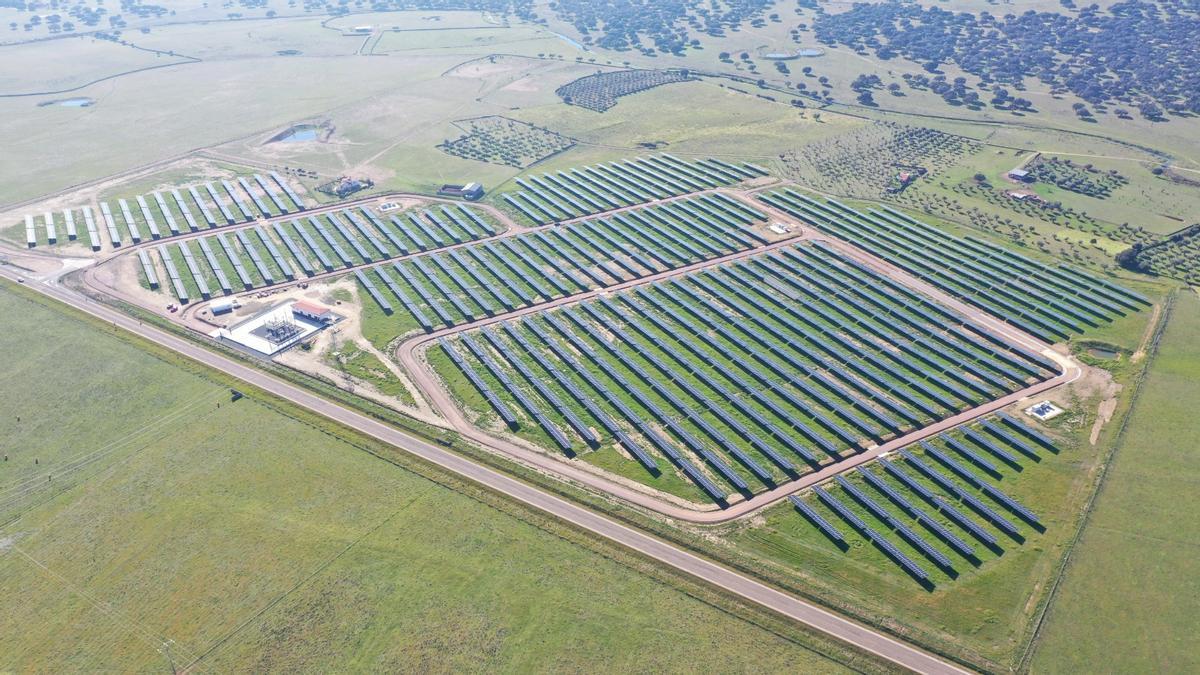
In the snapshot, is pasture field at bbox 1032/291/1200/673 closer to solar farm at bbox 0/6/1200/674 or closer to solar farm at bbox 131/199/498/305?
solar farm at bbox 0/6/1200/674

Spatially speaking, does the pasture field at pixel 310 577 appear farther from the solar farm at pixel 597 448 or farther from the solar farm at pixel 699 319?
the solar farm at pixel 699 319

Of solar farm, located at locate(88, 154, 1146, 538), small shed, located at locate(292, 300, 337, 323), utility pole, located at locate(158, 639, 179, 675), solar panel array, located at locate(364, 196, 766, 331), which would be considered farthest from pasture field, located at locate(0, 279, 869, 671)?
solar panel array, located at locate(364, 196, 766, 331)

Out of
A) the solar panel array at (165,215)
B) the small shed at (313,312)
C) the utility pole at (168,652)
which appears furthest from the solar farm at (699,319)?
the utility pole at (168,652)

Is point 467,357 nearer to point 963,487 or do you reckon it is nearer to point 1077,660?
point 963,487

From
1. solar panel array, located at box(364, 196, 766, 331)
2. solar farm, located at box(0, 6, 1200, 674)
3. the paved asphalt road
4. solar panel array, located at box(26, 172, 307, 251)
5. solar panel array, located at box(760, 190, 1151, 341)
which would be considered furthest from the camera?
solar panel array, located at box(26, 172, 307, 251)

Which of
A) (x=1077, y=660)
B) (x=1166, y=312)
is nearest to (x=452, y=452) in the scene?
(x=1077, y=660)

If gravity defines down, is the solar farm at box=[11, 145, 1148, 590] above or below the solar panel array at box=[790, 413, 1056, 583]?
above
